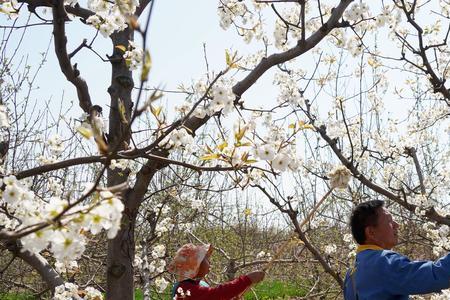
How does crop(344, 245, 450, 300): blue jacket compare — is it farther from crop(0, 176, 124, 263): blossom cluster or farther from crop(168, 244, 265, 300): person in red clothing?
crop(0, 176, 124, 263): blossom cluster

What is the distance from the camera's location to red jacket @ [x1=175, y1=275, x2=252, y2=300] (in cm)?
289

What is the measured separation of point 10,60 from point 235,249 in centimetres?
495

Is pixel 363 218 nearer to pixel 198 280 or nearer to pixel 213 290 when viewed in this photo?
pixel 213 290

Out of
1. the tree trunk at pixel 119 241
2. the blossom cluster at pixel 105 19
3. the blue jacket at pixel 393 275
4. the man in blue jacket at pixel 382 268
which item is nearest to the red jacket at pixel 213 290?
the tree trunk at pixel 119 241

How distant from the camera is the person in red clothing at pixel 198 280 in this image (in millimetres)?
2893

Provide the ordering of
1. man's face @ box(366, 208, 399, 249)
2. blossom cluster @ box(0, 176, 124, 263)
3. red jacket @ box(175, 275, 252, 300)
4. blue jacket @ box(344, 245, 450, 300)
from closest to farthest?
blossom cluster @ box(0, 176, 124, 263) < blue jacket @ box(344, 245, 450, 300) < man's face @ box(366, 208, 399, 249) < red jacket @ box(175, 275, 252, 300)

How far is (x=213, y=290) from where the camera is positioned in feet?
9.70

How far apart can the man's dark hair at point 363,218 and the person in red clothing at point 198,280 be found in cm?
59

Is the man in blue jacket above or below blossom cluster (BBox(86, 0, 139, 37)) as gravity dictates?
below

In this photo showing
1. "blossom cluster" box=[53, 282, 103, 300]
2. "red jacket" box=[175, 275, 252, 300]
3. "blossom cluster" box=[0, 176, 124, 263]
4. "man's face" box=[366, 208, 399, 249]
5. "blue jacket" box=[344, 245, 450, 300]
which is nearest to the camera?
"blossom cluster" box=[0, 176, 124, 263]

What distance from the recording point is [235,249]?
893 centimetres

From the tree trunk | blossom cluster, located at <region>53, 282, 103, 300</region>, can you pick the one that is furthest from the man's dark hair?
blossom cluster, located at <region>53, 282, 103, 300</region>

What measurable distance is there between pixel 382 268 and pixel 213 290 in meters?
1.07

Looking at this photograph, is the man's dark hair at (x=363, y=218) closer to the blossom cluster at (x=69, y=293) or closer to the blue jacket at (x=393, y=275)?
the blue jacket at (x=393, y=275)
